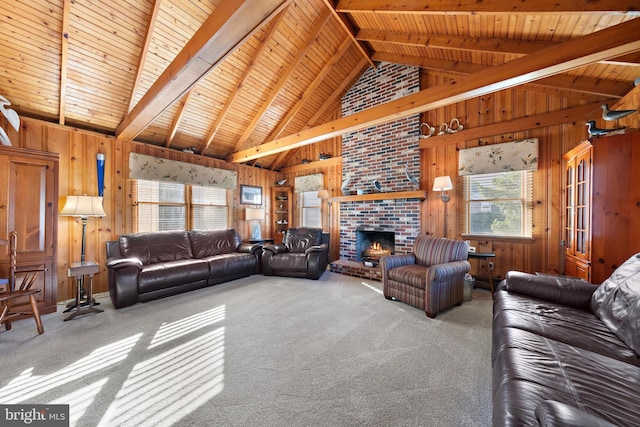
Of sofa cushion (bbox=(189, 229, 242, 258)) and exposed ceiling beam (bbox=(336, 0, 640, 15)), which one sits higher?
exposed ceiling beam (bbox=(336, 0, 640, 15))

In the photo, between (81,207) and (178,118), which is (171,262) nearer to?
(81,207)

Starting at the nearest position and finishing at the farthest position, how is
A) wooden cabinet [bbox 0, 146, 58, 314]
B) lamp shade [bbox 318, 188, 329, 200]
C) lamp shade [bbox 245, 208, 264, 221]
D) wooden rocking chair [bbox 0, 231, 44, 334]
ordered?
wooden rocking chair [bbox 0, 231, 44, 334], wooden cabinet [bbox 0, 146, 58, 314], lamp shade [bbox 318, 188, 329, 200], lamp shade [bbox 245, 208, 264, 221]

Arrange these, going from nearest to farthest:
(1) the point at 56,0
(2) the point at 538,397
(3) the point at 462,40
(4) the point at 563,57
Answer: (2) the point at 538,397 < (4) the point at 563,57 < (1) the point at 56,0 < (3) the point at 462,40

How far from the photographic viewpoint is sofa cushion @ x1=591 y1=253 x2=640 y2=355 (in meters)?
1.38

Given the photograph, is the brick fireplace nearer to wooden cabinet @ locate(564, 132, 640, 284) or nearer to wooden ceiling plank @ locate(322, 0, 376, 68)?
wooden ceiling plank @ locate(322, 0, 376, 68)

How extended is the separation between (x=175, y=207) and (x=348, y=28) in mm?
4601

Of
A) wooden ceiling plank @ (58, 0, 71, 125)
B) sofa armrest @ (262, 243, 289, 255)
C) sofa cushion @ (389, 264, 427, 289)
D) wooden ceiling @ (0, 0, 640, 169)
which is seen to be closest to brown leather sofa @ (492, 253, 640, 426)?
sofa cushion @ (389, 264, 427, 289)

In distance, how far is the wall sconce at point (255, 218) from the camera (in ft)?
19.6

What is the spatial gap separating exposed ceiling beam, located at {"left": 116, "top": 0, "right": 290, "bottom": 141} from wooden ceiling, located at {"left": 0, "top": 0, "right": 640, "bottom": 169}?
0.01m

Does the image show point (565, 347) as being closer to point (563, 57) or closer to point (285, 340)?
point (285, 340)

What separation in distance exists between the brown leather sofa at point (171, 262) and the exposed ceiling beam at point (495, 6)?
4.30 metres

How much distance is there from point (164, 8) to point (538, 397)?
187 inches

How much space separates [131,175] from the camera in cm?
422

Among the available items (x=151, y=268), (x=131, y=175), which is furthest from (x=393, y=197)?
(x=131, y=175)
